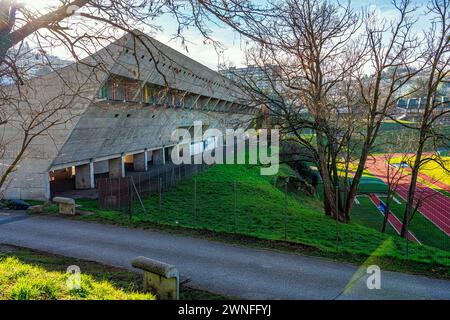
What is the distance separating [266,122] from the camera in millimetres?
16438

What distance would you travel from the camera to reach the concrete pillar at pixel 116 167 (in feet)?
86.0

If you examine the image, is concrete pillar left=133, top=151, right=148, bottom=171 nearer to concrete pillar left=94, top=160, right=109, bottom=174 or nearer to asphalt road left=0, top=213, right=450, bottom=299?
concrete pillar left=94, top=160, right=109, bottom=174

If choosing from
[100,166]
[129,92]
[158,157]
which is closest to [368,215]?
[158,157]

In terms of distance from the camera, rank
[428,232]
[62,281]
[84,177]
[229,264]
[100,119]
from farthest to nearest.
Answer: [428,232]
[84,177]
[100,119]
[229,264]
[62,281]

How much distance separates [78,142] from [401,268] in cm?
1594

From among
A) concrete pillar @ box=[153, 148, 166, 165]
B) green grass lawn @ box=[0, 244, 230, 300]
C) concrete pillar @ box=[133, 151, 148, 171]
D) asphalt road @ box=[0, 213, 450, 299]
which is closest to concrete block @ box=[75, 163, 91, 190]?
concrete pillar @ box=[133, 151, 148, 171]

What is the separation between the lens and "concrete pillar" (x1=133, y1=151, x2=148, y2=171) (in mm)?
30797

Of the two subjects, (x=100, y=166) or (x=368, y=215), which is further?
(x=368, y=215)

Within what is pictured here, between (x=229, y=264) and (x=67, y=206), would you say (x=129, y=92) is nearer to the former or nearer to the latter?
(x=67, y=206)

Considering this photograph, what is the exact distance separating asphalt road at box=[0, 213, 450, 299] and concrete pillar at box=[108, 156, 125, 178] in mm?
13740

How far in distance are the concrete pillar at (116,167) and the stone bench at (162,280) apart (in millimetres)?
20620

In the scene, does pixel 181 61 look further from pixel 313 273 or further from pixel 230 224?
pixel 313 273

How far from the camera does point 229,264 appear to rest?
8.62m

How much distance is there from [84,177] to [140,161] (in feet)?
27.8
